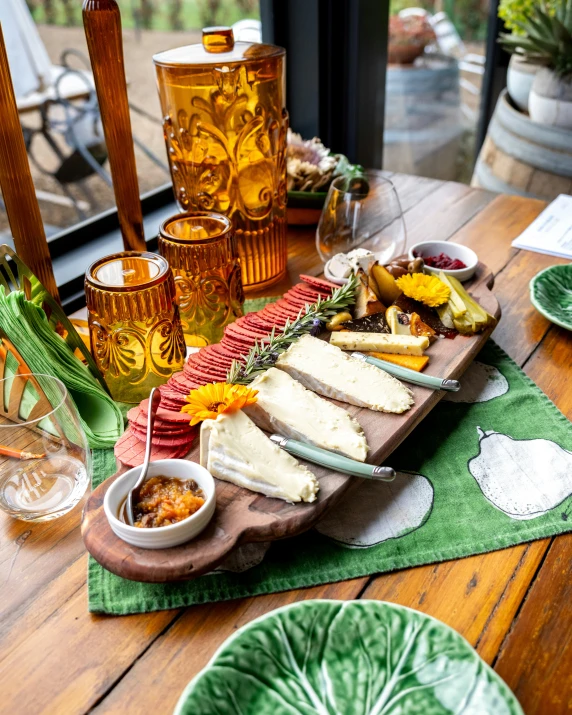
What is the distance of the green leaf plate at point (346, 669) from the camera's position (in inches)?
23.8

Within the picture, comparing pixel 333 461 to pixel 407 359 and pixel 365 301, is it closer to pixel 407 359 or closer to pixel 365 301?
pixel 407 359

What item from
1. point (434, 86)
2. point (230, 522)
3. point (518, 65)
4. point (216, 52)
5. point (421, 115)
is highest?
point (216, 52)

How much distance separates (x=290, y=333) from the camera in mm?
1027

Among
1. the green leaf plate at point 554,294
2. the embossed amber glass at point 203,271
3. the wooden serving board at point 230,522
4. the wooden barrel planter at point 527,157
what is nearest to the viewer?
the wooden serving board at point 230,522

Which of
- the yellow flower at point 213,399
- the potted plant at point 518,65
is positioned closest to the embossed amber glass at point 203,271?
the yellow flower at point 213,399

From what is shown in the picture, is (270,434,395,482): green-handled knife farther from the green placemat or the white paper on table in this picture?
the white paper on table

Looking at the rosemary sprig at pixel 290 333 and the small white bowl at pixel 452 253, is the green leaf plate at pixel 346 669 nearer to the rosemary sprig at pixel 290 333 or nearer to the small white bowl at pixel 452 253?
the rosemary sprig at pixel 290 333

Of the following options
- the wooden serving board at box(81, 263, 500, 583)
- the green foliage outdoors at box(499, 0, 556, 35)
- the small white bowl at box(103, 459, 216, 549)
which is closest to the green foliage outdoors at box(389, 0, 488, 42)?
the green foliage outdoors at box(499, 0, 556, 35)

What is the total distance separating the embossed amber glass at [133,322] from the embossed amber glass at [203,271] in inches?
3.3

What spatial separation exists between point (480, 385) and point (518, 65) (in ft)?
5.89

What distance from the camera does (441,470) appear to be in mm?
903

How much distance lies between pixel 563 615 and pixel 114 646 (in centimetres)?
48

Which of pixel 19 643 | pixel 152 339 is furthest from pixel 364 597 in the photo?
pixel 152 339

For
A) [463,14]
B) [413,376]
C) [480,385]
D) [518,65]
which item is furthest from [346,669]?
[463,14]
